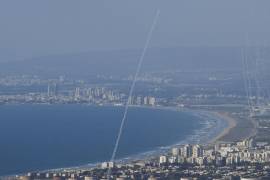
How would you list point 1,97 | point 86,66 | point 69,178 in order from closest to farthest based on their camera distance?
point 69,178 < point 1,97 < point 86,66

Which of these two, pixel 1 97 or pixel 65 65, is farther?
pixel 65 65

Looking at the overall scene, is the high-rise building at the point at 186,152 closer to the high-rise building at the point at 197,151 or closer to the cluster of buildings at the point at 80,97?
the high-rise building at the point at 197,151

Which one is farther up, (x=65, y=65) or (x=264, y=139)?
(x=65, y=65)

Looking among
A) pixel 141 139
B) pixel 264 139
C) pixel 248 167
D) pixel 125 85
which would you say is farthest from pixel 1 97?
pixel 248 167

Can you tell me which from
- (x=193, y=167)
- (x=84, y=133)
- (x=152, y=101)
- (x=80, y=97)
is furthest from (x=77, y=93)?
(x=193, y=167)

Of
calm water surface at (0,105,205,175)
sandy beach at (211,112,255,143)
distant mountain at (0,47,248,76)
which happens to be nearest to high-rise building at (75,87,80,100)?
calm water surface at (0,105,205,175)

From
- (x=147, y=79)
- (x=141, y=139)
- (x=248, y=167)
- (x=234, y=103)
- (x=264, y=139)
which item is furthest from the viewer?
(x=147, y=79)

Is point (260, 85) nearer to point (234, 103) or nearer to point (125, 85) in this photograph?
point (234, 103)

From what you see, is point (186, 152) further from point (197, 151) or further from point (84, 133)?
point (84, 133)
